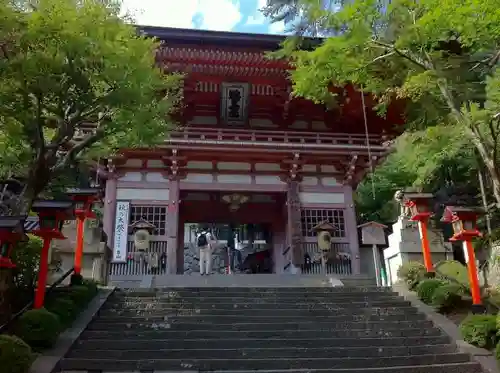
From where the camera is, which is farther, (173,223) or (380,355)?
(173,223)

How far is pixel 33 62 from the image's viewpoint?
7699mm

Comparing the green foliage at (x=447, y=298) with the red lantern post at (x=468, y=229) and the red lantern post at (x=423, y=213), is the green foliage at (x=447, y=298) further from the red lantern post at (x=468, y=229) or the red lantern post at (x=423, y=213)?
the red lantern post at (x=423, y=213)

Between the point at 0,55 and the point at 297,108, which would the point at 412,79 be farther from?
the point at 297,108

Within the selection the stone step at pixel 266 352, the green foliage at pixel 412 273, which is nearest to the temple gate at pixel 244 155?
the green foliage at pixel 412 273

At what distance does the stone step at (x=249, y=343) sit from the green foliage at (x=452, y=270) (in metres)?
2.84

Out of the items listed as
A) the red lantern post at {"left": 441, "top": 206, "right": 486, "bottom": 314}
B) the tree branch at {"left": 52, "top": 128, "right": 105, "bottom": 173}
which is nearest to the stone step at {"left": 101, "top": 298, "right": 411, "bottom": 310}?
the red lantern post at {"left": 441, "top": 206, "right": 486, "bottom": 314}

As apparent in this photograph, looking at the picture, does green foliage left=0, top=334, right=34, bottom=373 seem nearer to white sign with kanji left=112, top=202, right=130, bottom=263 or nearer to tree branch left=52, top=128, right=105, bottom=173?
tree branch left=52, top=128, right=105, bottom=173

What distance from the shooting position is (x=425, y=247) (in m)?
11.1

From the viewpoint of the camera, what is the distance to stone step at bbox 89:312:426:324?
350 inches

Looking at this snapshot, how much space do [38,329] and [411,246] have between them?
28.7 ft

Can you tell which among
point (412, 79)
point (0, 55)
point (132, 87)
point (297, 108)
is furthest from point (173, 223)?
point (412, 79)

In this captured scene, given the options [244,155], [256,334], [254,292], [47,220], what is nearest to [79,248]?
[47,220]

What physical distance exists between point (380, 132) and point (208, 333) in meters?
12.3

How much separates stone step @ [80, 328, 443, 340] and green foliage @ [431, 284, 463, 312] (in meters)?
0.81
